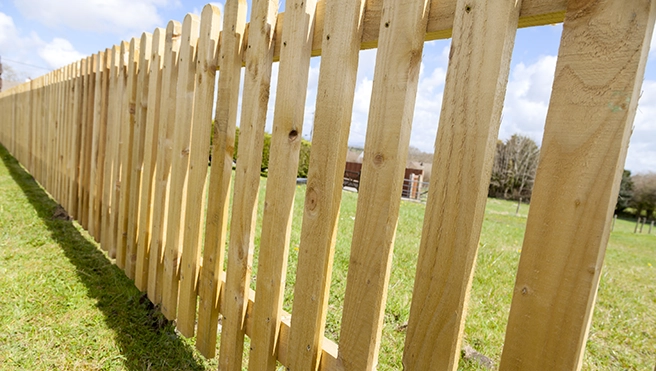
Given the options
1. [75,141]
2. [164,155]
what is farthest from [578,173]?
[75,141]

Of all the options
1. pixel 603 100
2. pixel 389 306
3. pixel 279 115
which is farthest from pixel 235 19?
pixel 389 306

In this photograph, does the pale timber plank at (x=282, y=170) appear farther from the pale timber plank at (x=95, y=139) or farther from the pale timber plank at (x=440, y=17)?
the pale timber plank at (x=95, y=139)

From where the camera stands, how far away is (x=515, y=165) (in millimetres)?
42188

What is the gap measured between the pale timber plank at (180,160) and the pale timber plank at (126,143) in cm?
84

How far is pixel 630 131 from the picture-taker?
790 millimetres

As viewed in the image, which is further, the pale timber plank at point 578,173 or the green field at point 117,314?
the green field at point 117,314

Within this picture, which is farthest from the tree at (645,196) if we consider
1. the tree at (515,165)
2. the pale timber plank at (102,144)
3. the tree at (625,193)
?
the pale timber plank at (102,144)

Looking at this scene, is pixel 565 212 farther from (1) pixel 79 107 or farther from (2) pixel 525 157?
(2) pixel 525 157

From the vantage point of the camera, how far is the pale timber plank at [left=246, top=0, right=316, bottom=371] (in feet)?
4.84

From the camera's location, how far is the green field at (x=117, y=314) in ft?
6.82

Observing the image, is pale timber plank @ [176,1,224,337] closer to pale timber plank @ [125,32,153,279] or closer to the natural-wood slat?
pale timber plank @ [125,32,153,279]

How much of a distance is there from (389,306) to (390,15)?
2243 mm

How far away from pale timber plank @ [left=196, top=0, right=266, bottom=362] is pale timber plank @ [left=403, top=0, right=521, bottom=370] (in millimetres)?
891

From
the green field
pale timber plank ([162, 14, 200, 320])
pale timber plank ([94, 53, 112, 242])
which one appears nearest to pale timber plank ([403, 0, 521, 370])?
the green field
